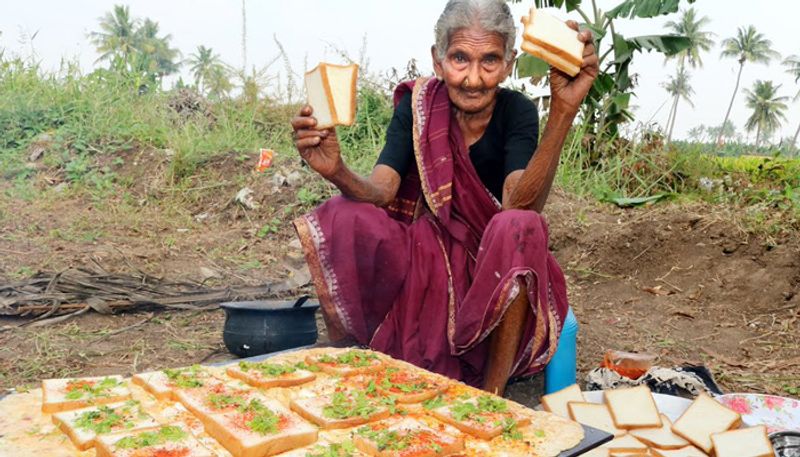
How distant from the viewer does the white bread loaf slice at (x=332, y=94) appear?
2.21 meters

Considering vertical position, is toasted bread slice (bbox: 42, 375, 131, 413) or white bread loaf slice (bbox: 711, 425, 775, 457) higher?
toasted bread slice (bbox: 42, 375, 131, 413)

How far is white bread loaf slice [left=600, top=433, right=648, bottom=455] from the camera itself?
79.2 inches

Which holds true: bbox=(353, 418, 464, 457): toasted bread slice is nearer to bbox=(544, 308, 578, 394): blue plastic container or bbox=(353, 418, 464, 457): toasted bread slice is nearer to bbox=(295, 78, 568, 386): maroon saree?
bbox=(295, 78, 568, 386): maroon saree

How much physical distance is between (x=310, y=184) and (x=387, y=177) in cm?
352

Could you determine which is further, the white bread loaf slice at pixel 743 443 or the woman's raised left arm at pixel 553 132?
the woman's raised left arm at pixel 553 132

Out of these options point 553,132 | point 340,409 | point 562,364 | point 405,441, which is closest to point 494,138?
point 553,132

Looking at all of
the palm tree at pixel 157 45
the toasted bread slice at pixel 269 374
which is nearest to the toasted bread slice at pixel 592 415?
the toasted bread slice at pixel 269 374

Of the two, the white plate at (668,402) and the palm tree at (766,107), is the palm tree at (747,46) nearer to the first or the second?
the palm tree at (766,107)

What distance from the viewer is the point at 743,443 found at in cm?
201

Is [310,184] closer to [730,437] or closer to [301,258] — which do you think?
[301,258]

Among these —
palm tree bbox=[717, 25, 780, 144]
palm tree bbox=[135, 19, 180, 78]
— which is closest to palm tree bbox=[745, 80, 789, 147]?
palm tree bbox=[717, 25, 780, 144]

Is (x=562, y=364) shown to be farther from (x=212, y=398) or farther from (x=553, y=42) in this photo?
(x=212, y=398)

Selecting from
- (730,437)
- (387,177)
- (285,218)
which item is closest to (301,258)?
(285,218)

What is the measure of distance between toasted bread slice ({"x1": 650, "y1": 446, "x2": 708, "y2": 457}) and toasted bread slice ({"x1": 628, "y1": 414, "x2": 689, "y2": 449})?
0.02 m
